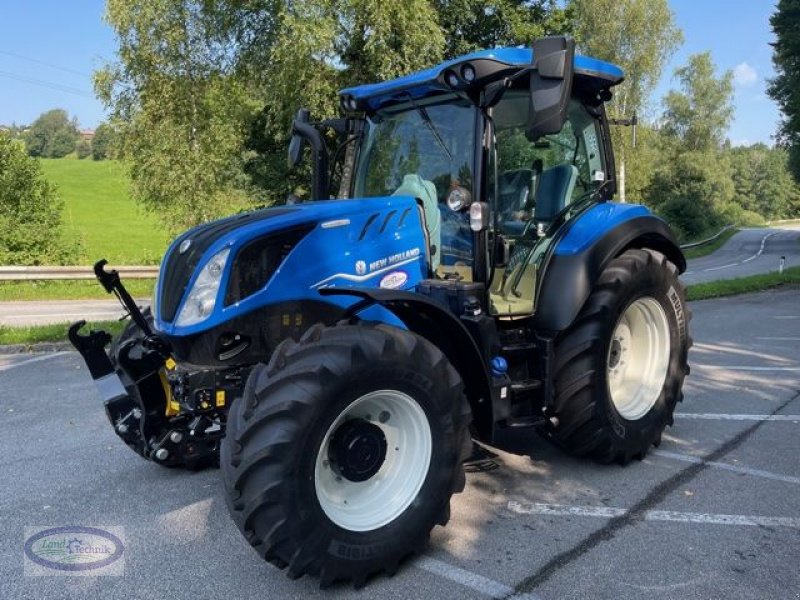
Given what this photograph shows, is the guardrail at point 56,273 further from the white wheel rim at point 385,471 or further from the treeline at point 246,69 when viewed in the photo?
the white wheel rim at point 385,471

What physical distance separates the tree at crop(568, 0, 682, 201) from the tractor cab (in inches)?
1219

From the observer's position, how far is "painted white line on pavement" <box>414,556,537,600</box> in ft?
9.62

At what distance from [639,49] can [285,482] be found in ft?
122

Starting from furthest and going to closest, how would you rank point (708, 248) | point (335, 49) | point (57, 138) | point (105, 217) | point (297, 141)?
point (57, 138)
point (105, 217)
point (708, 248)
point (335, 49)
point (297, 141)

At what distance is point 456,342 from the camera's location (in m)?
3.54

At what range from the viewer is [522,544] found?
336 centimetres

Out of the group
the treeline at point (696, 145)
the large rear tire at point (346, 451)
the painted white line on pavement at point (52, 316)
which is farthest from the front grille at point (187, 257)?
the treeline at point (696, 145)

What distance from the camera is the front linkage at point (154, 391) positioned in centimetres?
325

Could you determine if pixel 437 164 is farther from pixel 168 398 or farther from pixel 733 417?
pixel 733 417

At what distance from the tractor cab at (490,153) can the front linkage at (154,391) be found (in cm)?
141

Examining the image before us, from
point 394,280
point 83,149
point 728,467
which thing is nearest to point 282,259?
point 394,280

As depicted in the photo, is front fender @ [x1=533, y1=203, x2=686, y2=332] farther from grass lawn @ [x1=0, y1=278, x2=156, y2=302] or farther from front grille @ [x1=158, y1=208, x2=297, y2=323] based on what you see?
grass lawn @ [x1=0, y1=278, x2=156, y2=302]

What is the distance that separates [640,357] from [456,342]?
193cm

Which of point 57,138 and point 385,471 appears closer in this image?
point 385,471
